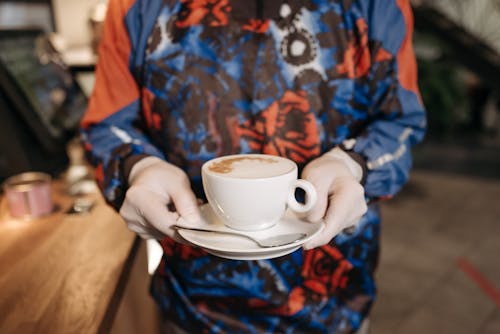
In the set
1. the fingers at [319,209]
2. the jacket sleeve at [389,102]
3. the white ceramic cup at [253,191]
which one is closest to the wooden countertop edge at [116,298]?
the white ceramic cup at [253,191]

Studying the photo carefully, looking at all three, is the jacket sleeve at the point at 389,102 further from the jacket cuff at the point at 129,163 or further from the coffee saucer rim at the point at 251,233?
the jacket cuff at the point at 129,163

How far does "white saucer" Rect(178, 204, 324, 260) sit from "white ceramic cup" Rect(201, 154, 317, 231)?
16 millimetres

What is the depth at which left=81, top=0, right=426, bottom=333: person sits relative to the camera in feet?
2.50

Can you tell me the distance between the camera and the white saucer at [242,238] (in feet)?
1.82

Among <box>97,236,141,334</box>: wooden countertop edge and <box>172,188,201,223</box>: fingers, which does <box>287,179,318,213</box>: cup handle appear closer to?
<box>172,188,201,223</box>: fingers

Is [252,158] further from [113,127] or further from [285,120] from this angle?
[113,127]

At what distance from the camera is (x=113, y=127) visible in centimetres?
83

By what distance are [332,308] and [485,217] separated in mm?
2844

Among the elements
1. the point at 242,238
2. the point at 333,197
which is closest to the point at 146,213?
the point at 242,238

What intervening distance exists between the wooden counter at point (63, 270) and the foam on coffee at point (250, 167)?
0.30m

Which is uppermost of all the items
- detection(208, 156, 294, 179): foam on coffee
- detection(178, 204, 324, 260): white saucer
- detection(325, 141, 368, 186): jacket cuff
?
detection(208, 156, 294, 179): foam on coffee

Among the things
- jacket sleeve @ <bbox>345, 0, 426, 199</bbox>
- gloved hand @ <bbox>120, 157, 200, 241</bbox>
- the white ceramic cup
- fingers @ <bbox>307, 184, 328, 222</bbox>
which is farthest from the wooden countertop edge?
jacket sleeve @ <bbox>345, 0, 426, 199</bbox>

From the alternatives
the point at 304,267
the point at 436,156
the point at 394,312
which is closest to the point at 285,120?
the point at 304,267

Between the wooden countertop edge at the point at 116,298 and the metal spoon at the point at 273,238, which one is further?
the wooden countertop edge at the point at 116,298
